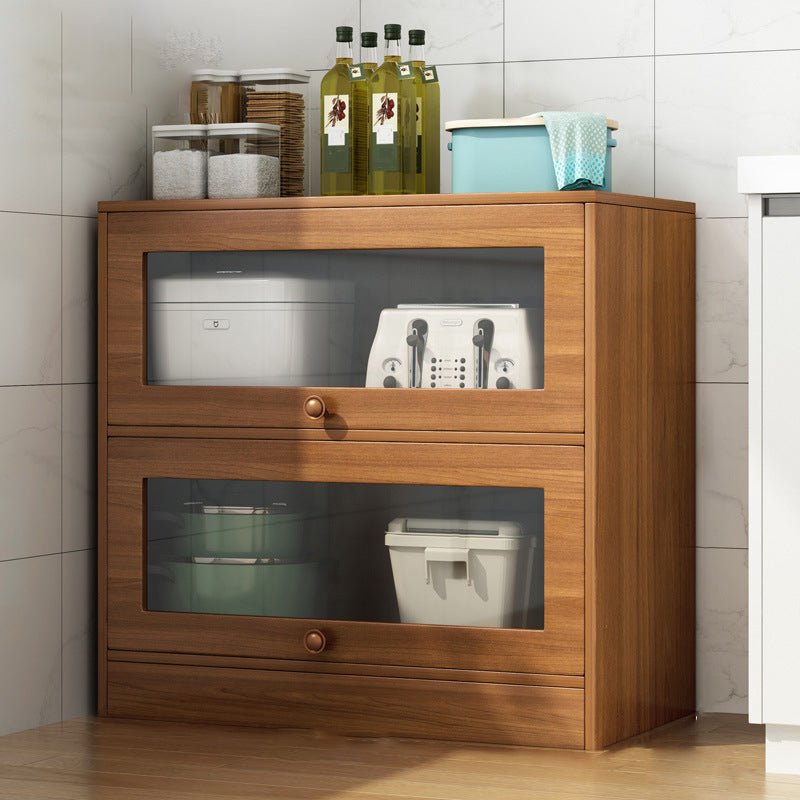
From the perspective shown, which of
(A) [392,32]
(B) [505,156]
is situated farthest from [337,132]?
(B) [505,156]

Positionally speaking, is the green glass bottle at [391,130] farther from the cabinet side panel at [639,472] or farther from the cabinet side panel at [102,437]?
the cabinet side panel at [102,437]

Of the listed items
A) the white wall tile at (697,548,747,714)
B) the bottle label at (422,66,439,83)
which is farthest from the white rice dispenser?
the white wall tile at (697,548,747,714)

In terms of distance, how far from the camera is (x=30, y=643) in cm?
249

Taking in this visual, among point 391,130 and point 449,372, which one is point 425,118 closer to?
point 391,130

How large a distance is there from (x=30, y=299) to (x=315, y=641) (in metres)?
0.83

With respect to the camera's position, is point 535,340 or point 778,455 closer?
point 778,455

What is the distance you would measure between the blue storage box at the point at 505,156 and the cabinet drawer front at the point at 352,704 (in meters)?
0.91

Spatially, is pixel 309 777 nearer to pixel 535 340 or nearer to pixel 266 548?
pixel 266 548

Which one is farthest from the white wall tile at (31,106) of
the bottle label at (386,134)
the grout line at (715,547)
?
the grout line at (715,547)

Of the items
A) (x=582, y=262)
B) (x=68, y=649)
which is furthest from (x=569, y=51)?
(x=68, y=649)

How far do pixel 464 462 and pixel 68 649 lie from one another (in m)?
0.87

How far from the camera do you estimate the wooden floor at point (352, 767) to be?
2107 millimetres

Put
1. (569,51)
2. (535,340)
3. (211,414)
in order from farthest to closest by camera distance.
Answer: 1. (569,51)
2. (211,414)
3. (535,340)

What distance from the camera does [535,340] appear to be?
234 cm
